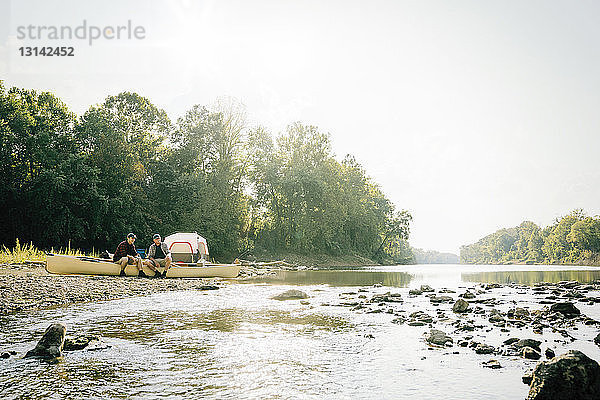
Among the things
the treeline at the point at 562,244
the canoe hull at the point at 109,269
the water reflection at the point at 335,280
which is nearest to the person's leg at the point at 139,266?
the canoe hull at the point at 109,269

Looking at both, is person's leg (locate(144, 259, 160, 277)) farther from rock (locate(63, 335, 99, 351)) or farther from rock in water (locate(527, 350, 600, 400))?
rock in water (locate(527, 350, 600, 400))

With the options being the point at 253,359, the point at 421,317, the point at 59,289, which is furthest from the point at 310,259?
the point at 253,359

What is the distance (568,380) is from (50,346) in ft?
24.2

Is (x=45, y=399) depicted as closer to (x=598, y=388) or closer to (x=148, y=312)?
(x=598, y=388)

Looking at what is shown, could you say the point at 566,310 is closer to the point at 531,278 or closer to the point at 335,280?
the point at 335,280

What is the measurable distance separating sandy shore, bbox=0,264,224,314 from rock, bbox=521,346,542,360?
11.7 meters

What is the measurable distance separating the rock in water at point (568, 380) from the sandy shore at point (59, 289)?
39.1 feet

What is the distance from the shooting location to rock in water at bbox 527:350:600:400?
5113 millimetres

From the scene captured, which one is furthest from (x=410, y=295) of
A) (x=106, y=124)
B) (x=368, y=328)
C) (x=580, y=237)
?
(x=580, y=237)

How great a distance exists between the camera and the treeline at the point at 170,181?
132 ft

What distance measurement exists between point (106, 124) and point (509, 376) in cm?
4691

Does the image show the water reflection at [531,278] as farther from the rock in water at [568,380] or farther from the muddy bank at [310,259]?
the rock in water at [568,380]

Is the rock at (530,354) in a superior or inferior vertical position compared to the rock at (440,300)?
superior

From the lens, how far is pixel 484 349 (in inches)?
316
